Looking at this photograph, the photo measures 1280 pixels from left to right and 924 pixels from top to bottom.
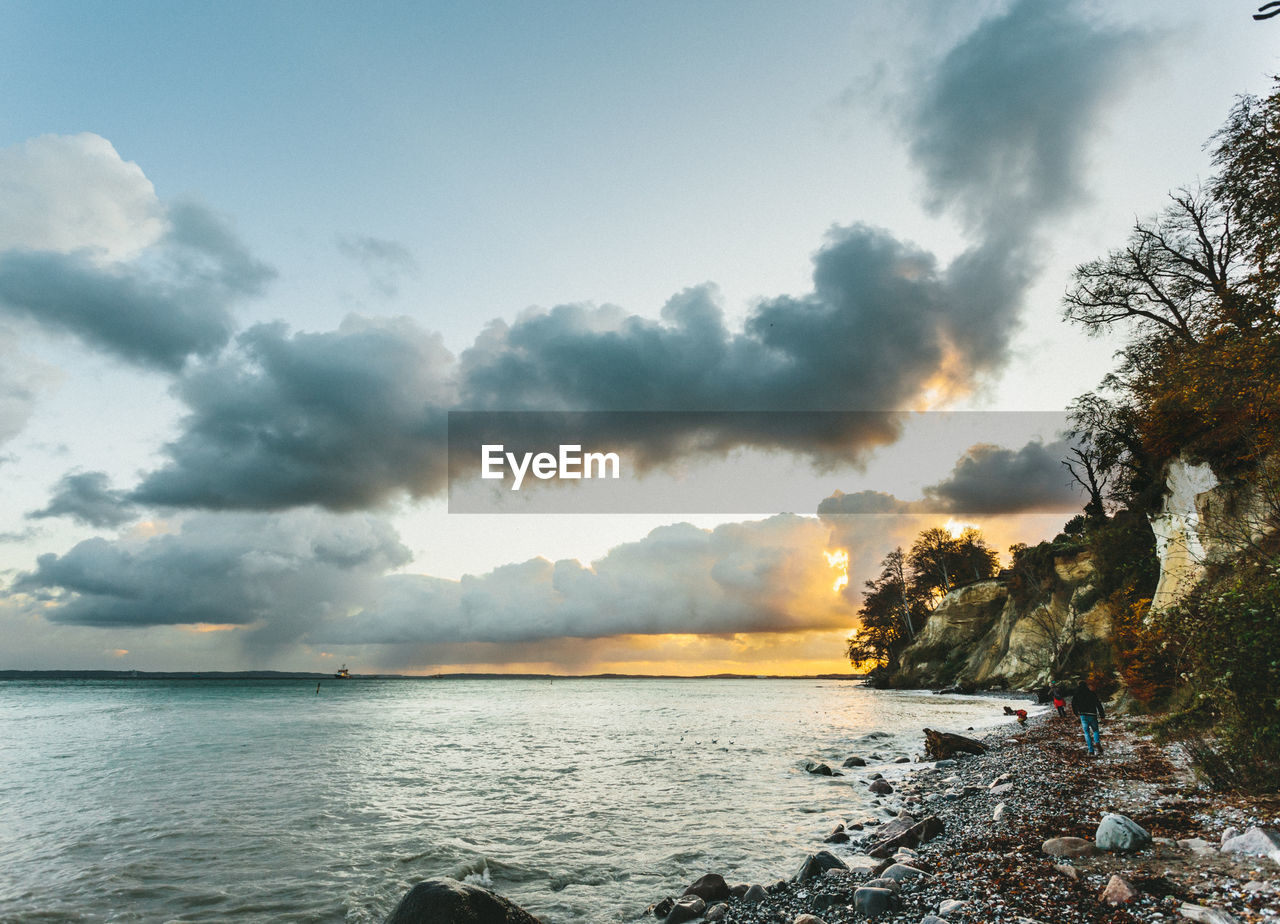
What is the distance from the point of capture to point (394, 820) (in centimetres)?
1661

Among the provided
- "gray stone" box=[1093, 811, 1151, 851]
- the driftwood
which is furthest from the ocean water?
"gray stone" box=[1093, 811, 1151, 851]

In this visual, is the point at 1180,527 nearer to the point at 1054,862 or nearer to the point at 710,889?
the point at 1054,862

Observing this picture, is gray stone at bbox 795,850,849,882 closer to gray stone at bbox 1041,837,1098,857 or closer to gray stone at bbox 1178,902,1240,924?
gray stone at bbox 1041,837,1098,857

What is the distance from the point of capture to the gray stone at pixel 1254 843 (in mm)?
6785

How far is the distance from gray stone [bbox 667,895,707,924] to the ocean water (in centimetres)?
113

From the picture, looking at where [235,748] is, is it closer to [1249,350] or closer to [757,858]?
[757,858]

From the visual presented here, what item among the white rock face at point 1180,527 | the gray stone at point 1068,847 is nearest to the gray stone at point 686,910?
the gray stone at point 1068,847

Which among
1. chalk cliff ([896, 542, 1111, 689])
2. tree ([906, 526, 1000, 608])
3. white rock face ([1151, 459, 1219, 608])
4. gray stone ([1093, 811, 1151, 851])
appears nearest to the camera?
gray stone ([1093, 811, 1151, 851])

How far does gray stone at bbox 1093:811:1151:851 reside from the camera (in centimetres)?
792

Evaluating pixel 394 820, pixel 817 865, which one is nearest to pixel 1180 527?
pixel 817 865

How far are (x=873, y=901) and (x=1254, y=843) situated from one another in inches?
175

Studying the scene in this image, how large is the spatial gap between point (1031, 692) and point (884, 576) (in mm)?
47173

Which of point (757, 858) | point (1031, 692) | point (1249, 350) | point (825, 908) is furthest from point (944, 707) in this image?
point (825, 908)

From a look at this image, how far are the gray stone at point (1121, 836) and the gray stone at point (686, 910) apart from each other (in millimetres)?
5685
